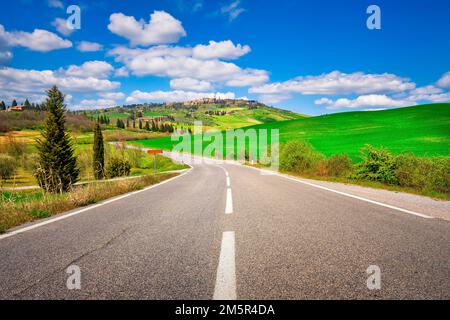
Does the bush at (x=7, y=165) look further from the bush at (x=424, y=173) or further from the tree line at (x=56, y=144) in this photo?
the bush at (x=424, y=173)

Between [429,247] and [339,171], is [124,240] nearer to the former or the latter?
[429,247]

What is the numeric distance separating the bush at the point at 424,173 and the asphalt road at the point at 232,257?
5848 millimetres

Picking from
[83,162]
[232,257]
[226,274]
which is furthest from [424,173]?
[83,162]

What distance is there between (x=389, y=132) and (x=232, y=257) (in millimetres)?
47665

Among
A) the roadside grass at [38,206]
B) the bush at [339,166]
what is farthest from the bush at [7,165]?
the bush at [339,166]

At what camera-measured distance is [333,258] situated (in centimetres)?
305

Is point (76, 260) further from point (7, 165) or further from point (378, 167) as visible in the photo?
point (7, 165)

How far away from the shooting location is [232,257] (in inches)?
123

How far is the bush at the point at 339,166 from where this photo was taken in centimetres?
1588

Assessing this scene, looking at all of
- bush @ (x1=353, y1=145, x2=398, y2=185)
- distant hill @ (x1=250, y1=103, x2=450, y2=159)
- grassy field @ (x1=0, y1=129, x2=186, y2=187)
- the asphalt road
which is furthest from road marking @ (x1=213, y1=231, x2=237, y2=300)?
grassy field @ (x1=0, y1=129, x2=186, y2=187)

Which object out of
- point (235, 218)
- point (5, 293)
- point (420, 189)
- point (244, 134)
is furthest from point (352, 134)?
point (5, 293)

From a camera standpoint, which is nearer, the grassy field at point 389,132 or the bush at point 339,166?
the bush at point 339,166

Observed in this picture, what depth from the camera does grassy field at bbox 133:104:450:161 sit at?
31.1 meters

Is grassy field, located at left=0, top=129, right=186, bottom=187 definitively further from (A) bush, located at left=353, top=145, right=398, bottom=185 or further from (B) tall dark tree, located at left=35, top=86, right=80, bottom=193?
(A) bush, located at left=353, top=145, right=398, bottom=185
